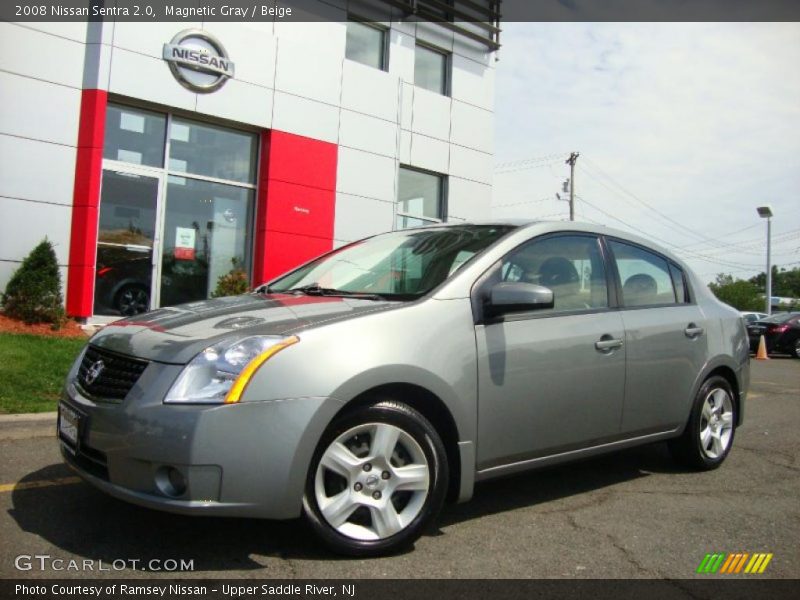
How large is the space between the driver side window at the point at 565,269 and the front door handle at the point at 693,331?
777 mm

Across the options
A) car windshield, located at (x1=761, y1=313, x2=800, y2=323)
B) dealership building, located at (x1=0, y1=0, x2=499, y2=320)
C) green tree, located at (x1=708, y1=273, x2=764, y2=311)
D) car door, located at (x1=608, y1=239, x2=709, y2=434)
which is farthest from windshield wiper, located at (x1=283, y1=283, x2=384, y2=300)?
green tree, located at (x1=708, y1=273, x2=764, y2=311)

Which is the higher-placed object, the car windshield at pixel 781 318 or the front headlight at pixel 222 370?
the car windshield at pixel 781 318

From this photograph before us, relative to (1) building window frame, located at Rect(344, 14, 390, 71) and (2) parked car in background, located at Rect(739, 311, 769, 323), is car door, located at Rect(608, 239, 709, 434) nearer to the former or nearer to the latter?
(1) building window frame, located at Rect(344, 14, 390, 71)

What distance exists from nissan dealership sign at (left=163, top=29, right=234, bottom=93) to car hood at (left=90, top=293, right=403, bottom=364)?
9198 millimetres

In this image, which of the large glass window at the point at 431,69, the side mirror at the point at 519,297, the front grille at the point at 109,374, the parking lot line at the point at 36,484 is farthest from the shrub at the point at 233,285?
the side mirror at the point at 519,297

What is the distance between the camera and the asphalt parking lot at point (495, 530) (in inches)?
117

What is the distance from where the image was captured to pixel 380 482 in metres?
3.07

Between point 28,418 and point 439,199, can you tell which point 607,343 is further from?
point 439,199

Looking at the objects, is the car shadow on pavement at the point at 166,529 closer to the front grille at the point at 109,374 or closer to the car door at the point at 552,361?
the car door at the point at 552,361

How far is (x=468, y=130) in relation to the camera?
53.6 ft

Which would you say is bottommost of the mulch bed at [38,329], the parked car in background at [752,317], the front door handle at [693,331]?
the mulch bed at [38,329]

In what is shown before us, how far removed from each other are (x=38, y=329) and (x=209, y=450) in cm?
806

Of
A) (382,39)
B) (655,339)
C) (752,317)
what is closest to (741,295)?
(752,317)

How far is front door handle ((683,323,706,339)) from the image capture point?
461 cm
